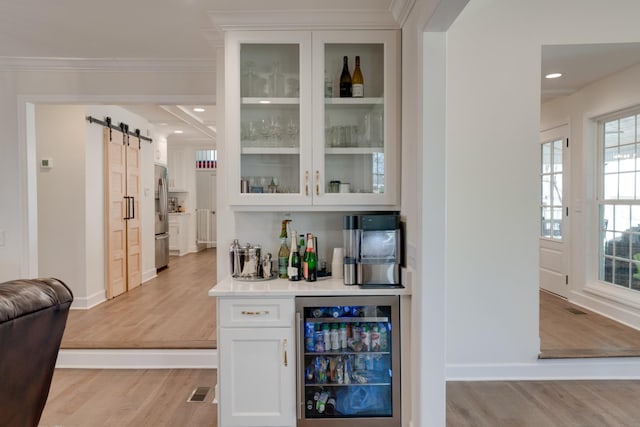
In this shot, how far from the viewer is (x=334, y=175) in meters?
2.49

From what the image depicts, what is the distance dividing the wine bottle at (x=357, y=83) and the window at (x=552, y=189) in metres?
3.32

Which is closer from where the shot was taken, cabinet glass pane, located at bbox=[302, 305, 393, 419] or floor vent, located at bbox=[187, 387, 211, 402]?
cabinet glass pane, located at bbox=[302, 305, 393, 419]

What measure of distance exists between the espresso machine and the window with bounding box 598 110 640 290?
114 inches

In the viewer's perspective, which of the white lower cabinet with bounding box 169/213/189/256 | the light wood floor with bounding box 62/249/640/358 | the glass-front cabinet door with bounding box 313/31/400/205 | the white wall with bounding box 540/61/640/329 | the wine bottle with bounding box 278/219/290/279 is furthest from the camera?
the white lower cabinet with bounding box 169/213/189/256

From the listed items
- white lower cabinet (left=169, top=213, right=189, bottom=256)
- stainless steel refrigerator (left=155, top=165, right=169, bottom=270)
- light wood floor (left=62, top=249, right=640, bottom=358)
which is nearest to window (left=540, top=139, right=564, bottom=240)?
light wood floor (left=62, top=249, right=640, bottom=358)

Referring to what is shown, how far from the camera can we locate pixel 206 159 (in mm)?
10234

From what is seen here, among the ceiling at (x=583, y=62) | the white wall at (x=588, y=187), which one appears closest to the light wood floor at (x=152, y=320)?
the ceiling at (x=583, y=62)

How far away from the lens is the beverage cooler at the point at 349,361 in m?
2.23

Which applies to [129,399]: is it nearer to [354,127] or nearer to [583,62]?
[354,127]

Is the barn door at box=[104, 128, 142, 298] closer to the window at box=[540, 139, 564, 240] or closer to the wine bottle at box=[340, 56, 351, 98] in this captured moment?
the wine bottle at box=[340, 56, 351, 98]

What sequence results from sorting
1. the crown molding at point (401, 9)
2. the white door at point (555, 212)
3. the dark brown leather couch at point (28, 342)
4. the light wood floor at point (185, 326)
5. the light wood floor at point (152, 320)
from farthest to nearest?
the white door at point (555, 212)
the light wood floor at point (152, 320)
the light wood floor at point (185, 326)
the crown molding at point (401, 9)
the dark brown leather couch at point (28, 342)

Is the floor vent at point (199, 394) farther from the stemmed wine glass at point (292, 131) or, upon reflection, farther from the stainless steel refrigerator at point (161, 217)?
the stainless steel refrigerator at point (161, 217)

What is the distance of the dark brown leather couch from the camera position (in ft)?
3.80

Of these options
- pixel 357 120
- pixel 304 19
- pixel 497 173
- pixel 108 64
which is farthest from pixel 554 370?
pixel 108 64
